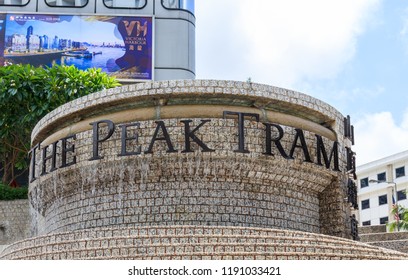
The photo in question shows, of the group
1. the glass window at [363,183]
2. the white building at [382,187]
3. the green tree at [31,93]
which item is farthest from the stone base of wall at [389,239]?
the glass window at [363,183]

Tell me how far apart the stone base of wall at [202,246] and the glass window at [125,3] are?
42.4 meters

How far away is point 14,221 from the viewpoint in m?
27.8

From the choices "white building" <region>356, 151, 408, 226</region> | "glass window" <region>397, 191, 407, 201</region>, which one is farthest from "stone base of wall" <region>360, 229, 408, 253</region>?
"glass window" <region>397, 191, 407, 201</region>

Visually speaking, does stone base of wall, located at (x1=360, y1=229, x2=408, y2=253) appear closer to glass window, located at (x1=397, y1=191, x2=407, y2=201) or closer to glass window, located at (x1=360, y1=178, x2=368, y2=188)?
glass window, located at (x1=397, y1=191, x2=407, y2=201)

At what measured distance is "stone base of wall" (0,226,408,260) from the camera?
38.8 feet

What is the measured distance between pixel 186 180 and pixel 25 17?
39.7m

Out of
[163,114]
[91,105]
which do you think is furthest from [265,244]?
[91,105]

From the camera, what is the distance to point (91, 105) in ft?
55.4

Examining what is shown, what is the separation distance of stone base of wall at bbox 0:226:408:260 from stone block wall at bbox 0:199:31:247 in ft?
49.3

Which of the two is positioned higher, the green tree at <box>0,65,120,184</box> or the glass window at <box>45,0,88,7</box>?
the glass window at <box>45,0,88,7</box>

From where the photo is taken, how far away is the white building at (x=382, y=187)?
68.4m

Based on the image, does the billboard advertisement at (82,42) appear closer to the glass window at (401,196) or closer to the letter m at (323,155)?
the glass window at (401,196)

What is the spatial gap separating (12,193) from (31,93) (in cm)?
450
